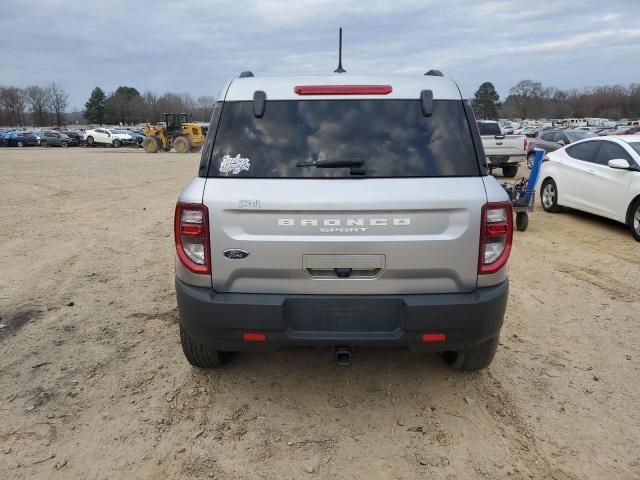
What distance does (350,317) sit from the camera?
302cm

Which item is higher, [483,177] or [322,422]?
[483,177]

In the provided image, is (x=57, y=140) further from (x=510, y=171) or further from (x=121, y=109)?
(x=121, y=109)

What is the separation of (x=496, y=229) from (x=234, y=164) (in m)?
1.58

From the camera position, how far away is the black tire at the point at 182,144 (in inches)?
1395

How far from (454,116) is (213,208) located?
5.09 feet

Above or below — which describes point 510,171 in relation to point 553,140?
below

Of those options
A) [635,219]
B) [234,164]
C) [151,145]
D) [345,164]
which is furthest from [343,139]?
A: [151,145]

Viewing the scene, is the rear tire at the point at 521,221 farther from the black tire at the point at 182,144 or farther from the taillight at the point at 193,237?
the black tire at the point at 182,144

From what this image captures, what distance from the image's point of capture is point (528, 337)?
4.60 metres

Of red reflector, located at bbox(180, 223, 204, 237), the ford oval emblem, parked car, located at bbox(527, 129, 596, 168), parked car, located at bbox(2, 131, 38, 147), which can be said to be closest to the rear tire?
the ford oval emblem

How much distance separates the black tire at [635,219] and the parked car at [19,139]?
52.9 meters

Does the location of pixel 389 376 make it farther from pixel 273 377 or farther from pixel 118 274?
pixel 118 274

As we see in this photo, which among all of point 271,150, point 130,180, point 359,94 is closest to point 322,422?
point 271,150

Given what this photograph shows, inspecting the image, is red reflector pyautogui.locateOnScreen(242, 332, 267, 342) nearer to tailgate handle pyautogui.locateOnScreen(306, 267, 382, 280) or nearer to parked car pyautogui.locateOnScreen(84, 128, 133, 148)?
tailgate handle pyautogui.locateOnScreen(306, 267, 382, 280)
